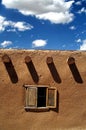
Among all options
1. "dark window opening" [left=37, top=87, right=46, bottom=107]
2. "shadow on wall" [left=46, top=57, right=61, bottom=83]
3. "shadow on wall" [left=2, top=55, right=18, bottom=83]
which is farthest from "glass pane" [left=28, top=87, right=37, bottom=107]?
"shadow on wall" [left=46, top=57, right=61, bottom=83]

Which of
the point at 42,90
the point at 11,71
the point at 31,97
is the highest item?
the point at 11,71

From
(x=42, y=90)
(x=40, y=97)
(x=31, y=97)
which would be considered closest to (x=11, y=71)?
(x=31, y=97)

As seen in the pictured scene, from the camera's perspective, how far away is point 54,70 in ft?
47.8

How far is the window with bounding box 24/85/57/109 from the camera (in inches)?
565

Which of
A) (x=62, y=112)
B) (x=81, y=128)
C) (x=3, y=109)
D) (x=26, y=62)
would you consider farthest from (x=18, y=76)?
(x=81, y=128)

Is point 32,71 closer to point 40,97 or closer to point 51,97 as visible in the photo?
point 40,97

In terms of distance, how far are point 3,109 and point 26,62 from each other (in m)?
2.27

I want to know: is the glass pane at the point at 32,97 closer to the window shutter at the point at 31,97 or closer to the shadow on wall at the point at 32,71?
the window shutter at the point at 31,97

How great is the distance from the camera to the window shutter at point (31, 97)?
14.3m

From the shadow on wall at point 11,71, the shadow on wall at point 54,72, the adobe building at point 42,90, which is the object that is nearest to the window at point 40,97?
the adobe building at point 42,90

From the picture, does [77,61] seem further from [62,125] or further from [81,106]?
[62,125]

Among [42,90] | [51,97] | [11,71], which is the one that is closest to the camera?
[11,71]

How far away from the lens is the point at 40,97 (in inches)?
579

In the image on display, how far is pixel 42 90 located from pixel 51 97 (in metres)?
0.52
